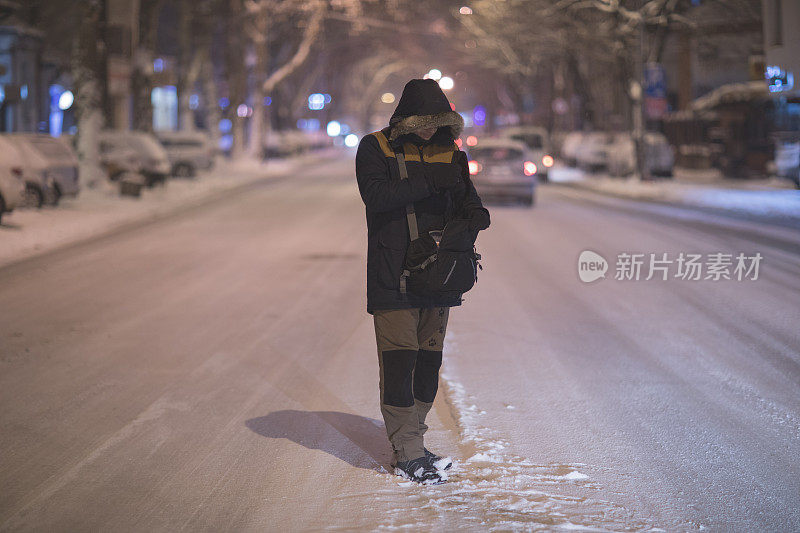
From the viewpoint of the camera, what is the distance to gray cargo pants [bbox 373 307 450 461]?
201 inches

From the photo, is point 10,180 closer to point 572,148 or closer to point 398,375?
point 398,375

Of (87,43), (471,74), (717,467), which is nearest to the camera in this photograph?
(717,467)

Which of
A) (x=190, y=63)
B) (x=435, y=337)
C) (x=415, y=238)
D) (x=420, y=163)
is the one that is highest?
(x=190, y=63)

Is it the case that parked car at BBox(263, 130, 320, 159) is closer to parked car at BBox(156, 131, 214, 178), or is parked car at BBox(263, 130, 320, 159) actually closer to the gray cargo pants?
parked car at BBox(156, 131, 214, 178)

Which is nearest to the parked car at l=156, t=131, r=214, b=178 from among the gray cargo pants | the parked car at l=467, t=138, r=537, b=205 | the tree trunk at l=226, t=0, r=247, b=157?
the tree trunk at l=226, t=0, r=247, b=157

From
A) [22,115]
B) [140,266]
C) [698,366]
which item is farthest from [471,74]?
[698,366]

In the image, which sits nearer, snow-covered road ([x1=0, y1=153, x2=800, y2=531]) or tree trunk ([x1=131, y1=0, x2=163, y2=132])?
snow-covered road ([x1=0, y1=153, x2=800, y2=531])

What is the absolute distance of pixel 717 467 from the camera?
5.43 m

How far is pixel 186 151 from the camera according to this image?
4081cm

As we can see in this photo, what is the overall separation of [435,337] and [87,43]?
2556cm

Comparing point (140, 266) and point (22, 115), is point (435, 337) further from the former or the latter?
point (22, 115)

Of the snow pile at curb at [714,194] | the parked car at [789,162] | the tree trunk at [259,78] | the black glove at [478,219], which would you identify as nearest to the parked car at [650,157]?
the snow pile at curb at [714,194]

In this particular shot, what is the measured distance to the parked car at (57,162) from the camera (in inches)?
905

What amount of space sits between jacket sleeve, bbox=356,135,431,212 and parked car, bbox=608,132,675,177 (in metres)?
33.6
